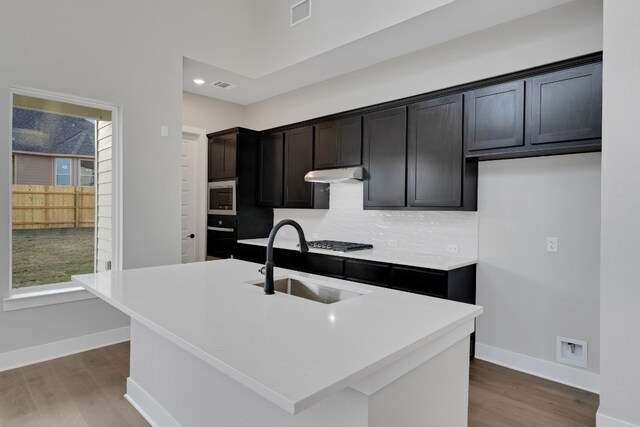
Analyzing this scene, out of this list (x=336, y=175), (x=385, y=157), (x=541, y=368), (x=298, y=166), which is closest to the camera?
(x=541, y=368)

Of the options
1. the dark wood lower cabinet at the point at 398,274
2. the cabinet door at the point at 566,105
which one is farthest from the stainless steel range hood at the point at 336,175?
the cabinet door at the point at 566,105

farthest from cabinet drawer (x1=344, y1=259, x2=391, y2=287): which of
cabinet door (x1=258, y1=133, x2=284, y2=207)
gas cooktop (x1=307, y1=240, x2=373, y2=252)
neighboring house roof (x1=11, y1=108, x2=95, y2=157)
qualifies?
neighboring house roof (x1=11, y1=108, x2=95, y2=157)

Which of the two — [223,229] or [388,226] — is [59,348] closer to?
[223,229]

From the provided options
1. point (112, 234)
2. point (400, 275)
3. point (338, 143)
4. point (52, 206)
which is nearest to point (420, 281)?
point (400, 275)

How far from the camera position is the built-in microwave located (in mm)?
4893

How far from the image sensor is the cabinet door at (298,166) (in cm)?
445

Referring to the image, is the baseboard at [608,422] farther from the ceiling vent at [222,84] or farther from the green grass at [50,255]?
the ceiling vent at [222,84]

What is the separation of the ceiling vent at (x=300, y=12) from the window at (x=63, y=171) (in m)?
2.69

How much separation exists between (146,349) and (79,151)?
2.18m

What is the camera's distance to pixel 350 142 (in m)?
4.01

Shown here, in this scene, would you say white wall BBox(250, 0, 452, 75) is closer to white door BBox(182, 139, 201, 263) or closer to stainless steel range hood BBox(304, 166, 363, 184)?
stainless steel range hood BBox(304, 166, 363, 184)

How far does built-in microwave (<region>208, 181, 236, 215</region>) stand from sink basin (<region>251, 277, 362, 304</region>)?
8.90ft

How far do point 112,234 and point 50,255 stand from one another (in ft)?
1.68

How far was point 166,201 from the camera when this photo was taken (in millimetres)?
3891
